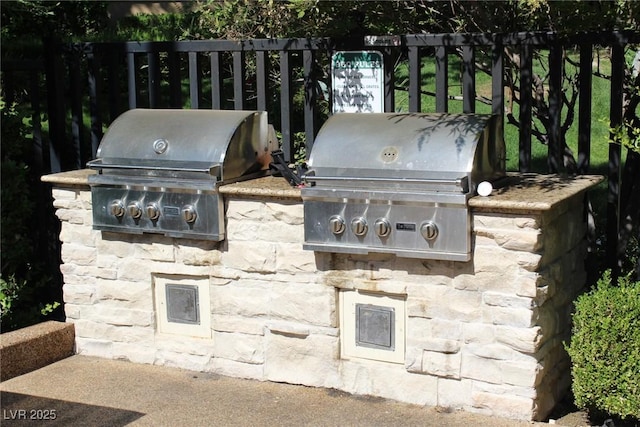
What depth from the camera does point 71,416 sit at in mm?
4742

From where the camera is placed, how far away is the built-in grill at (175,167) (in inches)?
194

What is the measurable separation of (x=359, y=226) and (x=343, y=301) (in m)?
0.49

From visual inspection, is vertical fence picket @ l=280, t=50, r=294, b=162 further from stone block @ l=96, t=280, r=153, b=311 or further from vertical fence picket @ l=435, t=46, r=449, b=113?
stone block @ l=96, t=280, r=153, b=311

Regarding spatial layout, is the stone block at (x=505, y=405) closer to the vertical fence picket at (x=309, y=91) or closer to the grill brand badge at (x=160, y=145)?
the vertical fence picket at (x=309, y=91)

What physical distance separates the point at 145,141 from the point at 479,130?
188cm

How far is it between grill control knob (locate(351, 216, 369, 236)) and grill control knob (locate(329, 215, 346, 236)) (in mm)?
59

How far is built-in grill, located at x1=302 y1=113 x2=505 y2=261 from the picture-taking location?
4328 mm

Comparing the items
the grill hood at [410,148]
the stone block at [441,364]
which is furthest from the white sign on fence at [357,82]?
the stone block at [441,364]

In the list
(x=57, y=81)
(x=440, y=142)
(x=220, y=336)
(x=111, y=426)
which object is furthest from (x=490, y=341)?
(x=57, y=81)

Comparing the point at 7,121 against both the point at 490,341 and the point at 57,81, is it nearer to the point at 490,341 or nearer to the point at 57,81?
the point at 57,81

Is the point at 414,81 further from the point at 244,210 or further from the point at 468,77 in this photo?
the point at 244,210

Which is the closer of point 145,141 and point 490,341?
Result: point 490,341

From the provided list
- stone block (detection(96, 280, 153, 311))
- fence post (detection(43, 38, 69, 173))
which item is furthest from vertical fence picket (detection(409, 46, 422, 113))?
fence post (detection(43, 38, 69, 173))

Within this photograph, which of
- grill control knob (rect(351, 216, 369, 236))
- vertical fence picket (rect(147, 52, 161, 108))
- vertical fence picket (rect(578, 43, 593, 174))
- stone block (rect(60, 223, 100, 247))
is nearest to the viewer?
grill control knob (rect(351, 216, 369, 236))
